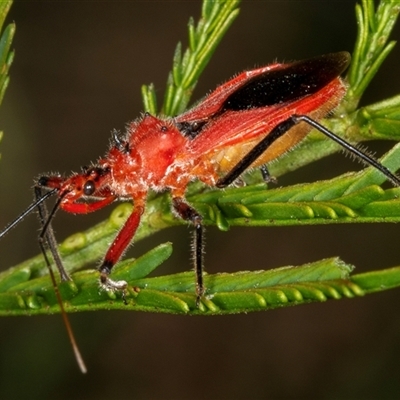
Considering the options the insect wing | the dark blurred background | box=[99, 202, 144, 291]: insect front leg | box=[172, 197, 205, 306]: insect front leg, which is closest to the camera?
A: box=[99, 202, 144, 291]: insect front leg

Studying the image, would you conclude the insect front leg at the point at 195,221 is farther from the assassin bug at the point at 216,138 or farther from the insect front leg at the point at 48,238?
the insect front leg at the point at 48,238

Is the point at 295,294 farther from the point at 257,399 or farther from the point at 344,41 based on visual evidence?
the point at 344,41

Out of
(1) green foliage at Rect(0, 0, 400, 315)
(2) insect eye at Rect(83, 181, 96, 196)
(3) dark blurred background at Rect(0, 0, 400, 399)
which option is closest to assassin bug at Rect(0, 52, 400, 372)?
(2) insect eye at Rect(83, 181, 96, 196)

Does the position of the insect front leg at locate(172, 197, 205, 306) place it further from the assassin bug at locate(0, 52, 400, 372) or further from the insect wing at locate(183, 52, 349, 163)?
the insect wing at locate(183, 52, 349, 163)

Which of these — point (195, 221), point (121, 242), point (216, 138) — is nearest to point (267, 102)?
point (216, 138)

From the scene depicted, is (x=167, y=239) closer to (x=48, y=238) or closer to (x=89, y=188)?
(x=89, y=188)

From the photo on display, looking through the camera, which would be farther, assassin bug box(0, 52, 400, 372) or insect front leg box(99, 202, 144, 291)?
assassin bug box(0, 52, 400, 372)
